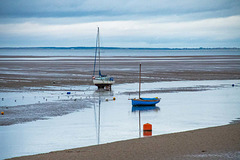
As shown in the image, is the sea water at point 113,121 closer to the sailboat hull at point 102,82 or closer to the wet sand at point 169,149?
the wet sand at point 169,149

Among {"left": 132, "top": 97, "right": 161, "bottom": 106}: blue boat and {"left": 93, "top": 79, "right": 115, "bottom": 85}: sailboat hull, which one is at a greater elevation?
→ {"left": 93, "top": 79, "right": 115, "bottom": 85}: sailboat hull

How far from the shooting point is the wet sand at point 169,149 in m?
14.5

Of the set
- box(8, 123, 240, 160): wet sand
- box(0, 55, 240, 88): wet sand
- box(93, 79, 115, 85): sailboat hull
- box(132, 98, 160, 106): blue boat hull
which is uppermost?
box(0, 55, 240, 88): wet sand

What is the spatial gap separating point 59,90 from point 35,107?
10512 mm

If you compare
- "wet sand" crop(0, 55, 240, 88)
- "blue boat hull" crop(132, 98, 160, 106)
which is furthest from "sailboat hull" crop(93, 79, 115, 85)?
"blue boat hull" crop(132, 98, 160, 106)

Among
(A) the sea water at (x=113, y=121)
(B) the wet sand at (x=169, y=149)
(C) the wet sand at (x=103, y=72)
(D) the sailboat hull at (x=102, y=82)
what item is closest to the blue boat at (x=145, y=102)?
(A) the sea water at (x=113, y=121)

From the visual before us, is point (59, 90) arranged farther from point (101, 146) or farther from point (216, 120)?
point (101, 146)

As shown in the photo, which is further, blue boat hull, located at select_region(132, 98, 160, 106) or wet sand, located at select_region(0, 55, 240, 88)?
wet sand, located at select_region(0, 55, 240, 88)

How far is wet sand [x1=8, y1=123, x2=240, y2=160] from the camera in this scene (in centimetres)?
1451

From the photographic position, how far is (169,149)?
612 inches

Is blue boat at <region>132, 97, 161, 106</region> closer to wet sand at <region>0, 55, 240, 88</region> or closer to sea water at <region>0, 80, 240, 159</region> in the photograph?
sea water at <region>0, 80, 240, 159</region>

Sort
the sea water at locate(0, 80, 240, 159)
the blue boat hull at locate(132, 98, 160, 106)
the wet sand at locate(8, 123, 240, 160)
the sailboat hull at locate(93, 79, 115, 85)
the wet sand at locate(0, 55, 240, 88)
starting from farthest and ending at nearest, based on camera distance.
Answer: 1. the wet sand at locate(0, 55, 240, 88)
2. the sailboat hull at locate(93, 79, 115, 85)
3. the blue boat hull at locate(132, 98, 160, 106)
4. the sea water at locate(0, 80, 240, 159)
5. the wet sand at locate(8, 123, 240, 160)

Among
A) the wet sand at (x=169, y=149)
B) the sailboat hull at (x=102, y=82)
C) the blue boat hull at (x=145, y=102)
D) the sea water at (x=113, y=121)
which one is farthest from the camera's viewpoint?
the sailboat hull at (x=102, y=82)

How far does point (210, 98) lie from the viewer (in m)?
33.7
